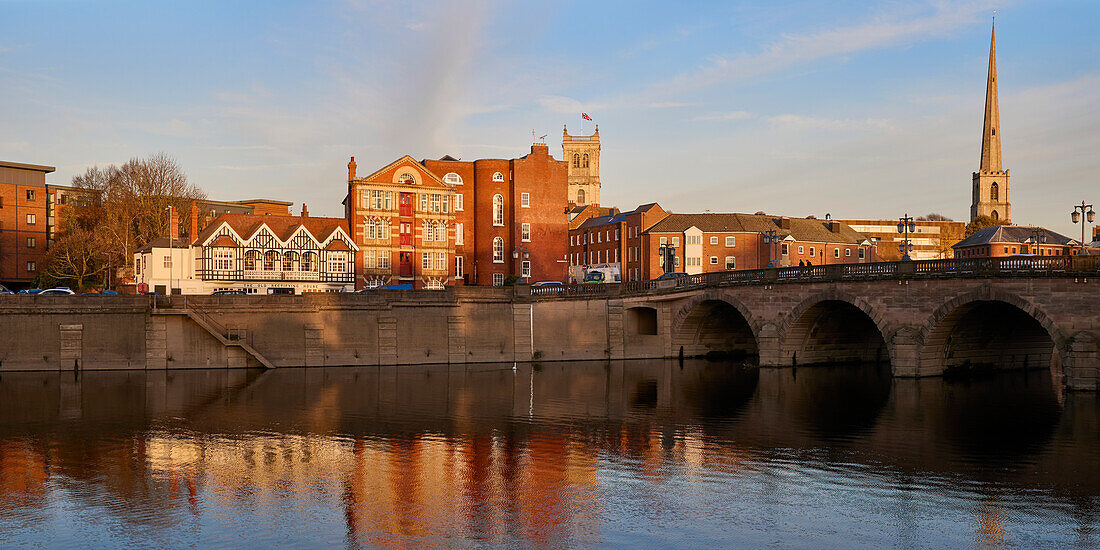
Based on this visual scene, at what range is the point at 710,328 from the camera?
72.1 m

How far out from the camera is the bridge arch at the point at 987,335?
46938 millimetres

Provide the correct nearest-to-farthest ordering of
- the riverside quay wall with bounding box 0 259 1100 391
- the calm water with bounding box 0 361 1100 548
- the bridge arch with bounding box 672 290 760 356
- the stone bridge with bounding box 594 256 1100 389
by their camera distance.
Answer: the calm water with bounding box 0 361 1100 548
the stone bridge with bounding box 594 256 1100 389
the riverside quay wall with bounding box 0 259 1100 391
the bridge arch with bounding box 672 290 760 356

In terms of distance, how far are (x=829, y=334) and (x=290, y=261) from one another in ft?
158

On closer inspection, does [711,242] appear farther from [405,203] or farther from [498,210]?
[405,203]

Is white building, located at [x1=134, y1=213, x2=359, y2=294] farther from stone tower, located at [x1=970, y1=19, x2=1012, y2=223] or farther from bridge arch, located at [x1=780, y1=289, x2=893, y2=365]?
stone tower, located at [x1=970, y1=19, x2=1012, y2=223]

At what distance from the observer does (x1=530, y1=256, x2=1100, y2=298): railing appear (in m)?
45.1

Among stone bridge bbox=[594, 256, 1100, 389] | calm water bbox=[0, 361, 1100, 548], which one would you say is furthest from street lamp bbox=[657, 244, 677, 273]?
calm water bbox=[0, 361, 1100, 548]

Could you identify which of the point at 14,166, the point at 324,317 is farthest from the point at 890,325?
the point at 14,166

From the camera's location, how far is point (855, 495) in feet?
84.3

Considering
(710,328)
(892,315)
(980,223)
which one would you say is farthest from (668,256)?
(980,223)

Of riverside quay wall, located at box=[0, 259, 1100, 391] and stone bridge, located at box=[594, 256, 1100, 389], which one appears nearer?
stone bridge, located at box=[594, 256, 1100, 389]

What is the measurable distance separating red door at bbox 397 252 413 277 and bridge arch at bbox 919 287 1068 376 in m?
51.7

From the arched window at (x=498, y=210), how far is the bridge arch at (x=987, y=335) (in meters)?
52.1

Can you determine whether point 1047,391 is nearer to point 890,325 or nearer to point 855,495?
point 890,325
